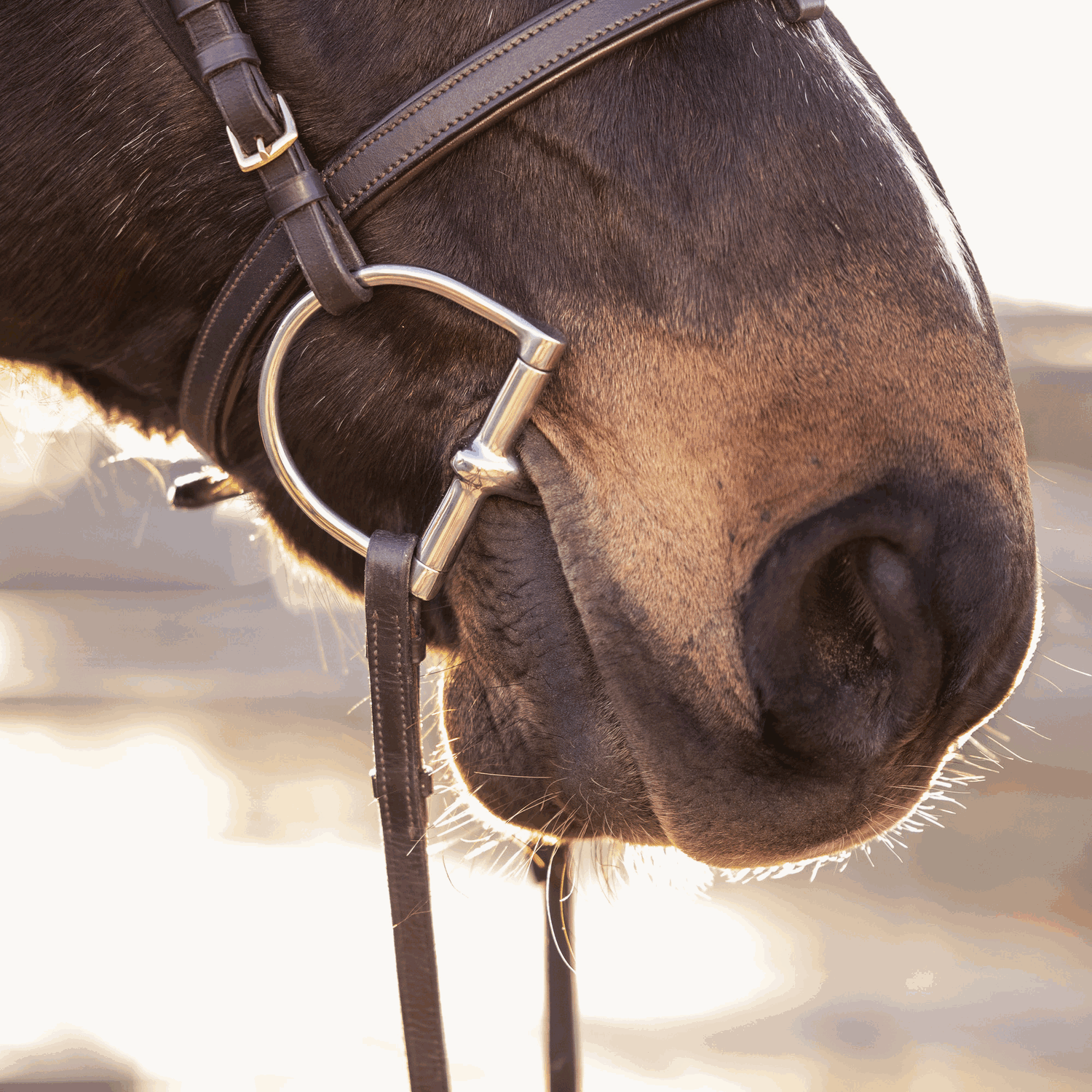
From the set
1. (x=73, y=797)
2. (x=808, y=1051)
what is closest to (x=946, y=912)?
(x=808, y=1051)

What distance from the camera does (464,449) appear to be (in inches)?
22.8

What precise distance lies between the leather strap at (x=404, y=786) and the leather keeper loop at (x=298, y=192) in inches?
8.4

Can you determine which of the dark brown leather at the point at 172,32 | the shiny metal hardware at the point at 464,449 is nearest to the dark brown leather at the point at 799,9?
the shiny metal hardware at the point at 464,449

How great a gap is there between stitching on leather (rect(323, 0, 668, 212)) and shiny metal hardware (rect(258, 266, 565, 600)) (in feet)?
0.22

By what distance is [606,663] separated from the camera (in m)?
0.58

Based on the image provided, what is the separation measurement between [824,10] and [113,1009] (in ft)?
6.22

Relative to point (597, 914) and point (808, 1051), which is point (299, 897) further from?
point (808, 1051)

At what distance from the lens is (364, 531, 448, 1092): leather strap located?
2.01ft

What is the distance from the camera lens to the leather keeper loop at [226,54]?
0.53 meters

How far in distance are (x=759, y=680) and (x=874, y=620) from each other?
3.0 inches

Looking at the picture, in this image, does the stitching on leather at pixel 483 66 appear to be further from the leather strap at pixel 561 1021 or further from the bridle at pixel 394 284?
the leather strap at pixel 561 1021

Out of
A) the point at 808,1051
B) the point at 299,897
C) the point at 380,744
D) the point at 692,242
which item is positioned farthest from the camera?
the point at 299,897

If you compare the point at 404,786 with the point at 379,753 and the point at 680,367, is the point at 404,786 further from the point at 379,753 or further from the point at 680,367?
the point at 680,367

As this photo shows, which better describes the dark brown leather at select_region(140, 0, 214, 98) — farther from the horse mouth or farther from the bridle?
the horse mouth
